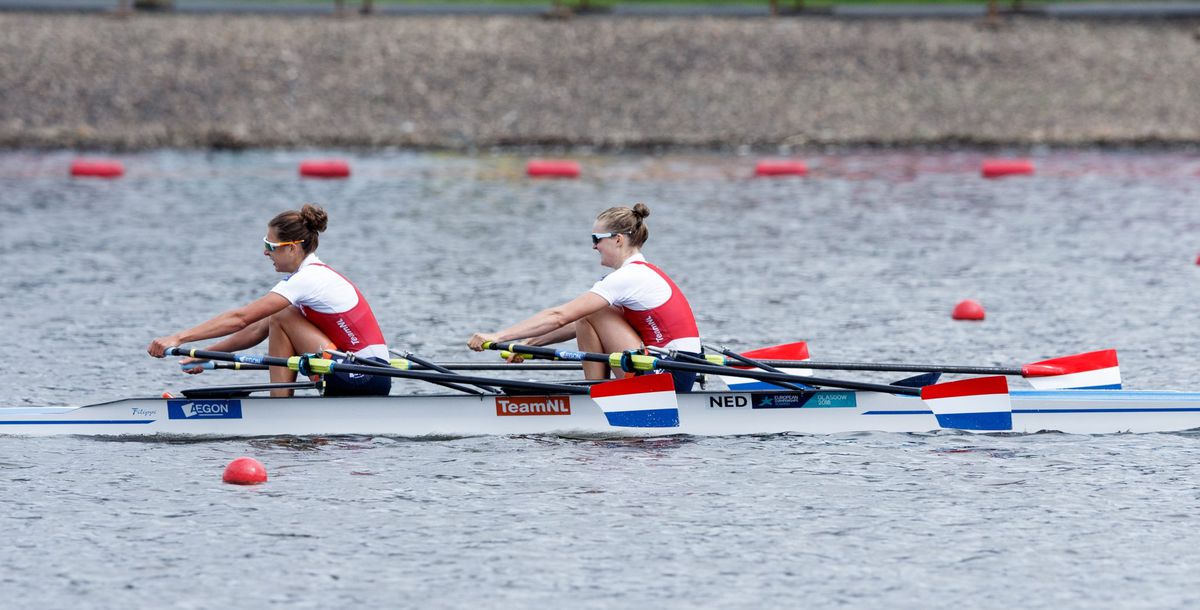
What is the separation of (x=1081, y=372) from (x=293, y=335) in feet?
17.8

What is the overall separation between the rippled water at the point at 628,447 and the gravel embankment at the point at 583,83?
12.8 feet

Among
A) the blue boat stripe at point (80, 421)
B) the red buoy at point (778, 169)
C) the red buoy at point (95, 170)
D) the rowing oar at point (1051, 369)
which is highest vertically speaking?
the red buoy at point (95, 170)

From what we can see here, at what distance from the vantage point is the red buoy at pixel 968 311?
15875 mm

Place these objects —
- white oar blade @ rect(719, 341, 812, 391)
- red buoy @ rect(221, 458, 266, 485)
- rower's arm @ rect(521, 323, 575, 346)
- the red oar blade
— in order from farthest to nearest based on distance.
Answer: the red oar blade
white oar blade @ rect(719, 341, 812, 391)
rower's arm @ rect(521, 323, 575, 346)
red buoy @ rect(221, 458, 266, 485)

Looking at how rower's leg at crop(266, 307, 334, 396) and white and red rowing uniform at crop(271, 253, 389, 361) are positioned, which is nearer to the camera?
white and red rowing uniform at crop(271, 253, 389, 361)

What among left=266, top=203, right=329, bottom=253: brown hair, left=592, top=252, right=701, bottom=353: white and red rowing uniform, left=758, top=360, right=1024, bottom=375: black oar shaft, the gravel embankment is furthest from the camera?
the gravel embankment

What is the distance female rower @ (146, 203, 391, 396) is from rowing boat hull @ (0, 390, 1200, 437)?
27 centimetres

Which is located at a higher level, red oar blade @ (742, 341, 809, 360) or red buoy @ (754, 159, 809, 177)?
red buoy @ (754, 159, 809, 177)

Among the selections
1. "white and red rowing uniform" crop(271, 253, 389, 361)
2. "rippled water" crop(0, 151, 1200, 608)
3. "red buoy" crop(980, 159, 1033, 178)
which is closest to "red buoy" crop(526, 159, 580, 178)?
"rippled water" crop(0, 151, 1200, 608)

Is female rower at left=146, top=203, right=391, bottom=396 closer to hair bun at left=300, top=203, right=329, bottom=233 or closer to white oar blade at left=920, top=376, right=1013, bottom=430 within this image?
hair bun at left=300, top=203, right=329, bottom=233

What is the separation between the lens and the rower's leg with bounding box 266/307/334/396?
Result: 11203mm

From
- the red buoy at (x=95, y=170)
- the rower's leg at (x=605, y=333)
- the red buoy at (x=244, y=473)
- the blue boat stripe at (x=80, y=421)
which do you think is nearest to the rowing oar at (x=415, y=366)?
the rower's leg at (x=605, y=333)

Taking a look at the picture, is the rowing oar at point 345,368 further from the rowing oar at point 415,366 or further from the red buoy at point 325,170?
the red buoy at point 325,170

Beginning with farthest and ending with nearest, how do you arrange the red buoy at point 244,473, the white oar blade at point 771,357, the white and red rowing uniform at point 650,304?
1. the white oar blade at point 771,357
2. the white and red rowing uniform at point 650,304
3. the red buoy at point 244,473
